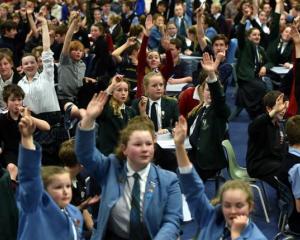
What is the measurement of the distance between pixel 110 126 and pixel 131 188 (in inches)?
100

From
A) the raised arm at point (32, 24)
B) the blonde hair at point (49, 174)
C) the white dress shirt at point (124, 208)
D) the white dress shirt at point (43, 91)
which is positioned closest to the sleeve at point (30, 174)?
the blonde hair at point (49, 174)

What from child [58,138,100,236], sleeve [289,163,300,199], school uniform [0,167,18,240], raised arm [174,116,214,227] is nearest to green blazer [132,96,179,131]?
child [58,138,100,236]

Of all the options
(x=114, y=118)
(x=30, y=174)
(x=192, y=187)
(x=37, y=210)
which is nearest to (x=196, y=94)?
(x=114, y=118)

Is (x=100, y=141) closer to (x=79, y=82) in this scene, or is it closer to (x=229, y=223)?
(x=79, y=82)

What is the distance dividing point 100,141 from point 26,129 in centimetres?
311

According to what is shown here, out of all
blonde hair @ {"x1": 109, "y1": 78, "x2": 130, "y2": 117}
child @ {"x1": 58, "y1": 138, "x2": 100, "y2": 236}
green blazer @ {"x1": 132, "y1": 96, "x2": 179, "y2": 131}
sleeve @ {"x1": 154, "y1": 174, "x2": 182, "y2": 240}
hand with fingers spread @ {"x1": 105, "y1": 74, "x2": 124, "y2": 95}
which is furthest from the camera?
green blazer @ {"x1": 132, "y1": 96, "x2": 179, "y2": 131}

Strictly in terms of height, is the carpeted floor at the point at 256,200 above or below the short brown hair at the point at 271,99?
below

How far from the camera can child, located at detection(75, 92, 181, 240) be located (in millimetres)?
3787

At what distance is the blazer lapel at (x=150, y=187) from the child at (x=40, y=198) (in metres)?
0.43

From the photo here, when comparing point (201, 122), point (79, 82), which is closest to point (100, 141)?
point (201, 122)

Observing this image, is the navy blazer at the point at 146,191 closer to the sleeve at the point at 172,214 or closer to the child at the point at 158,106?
the sleeve at the point at 172,214

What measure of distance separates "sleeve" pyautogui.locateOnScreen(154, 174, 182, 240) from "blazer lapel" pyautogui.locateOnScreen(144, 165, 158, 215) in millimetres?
87

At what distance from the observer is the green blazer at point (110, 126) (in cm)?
636

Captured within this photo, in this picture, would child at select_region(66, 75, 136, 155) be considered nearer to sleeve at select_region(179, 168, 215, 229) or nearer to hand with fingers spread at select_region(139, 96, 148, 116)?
hand with fingers spread at select_region(139, 96, 148, 116)
